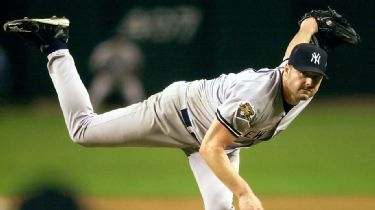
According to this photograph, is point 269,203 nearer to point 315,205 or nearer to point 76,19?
point 315,205

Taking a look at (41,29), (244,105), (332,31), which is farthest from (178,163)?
(244,105)

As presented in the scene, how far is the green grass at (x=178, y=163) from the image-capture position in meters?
8.20

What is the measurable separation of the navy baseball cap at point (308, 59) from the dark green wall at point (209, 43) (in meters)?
10.2

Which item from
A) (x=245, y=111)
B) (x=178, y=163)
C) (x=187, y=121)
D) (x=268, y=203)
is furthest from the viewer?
(x=178, y=163)

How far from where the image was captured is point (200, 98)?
4.29 metres

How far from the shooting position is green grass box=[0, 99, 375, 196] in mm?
8195

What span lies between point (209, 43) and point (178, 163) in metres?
5.06

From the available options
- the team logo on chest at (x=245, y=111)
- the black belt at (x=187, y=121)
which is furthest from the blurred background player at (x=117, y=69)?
the team logo on chest at (x=245, y=111)

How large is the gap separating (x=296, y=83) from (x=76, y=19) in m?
11.0

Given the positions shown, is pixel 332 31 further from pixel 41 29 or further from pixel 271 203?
pixel 271 203

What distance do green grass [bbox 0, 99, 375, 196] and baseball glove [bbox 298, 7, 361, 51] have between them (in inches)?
122

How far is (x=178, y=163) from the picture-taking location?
31.3 feet

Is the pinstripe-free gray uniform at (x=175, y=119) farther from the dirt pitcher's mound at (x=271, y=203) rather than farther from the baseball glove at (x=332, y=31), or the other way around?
the dirt pitcher's mound at (x=271, y=203)

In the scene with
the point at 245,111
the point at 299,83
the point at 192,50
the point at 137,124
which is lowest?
the point at 192,50
